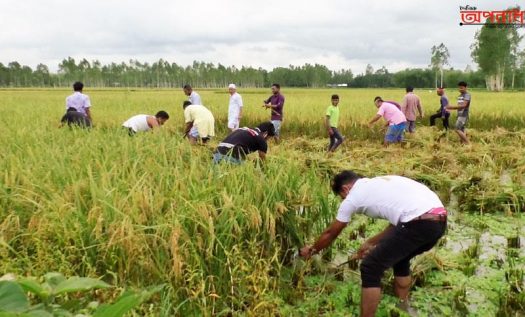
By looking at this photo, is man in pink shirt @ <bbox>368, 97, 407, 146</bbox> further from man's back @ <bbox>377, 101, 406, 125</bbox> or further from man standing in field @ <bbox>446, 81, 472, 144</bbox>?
man standing in field @ <bbox>446, 81, 472, 144</bbox>

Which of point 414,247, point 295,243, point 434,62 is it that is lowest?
point 295,243

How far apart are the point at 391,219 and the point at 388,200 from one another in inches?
5.3

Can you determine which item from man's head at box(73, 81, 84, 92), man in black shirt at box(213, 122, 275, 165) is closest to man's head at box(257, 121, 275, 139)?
man in black shirt at box(213, 122, 275, 165)

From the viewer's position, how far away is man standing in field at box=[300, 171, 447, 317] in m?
2.49

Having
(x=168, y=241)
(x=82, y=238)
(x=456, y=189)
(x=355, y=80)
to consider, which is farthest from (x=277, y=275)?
(x=355, y=80)

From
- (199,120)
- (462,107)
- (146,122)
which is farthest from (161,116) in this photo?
(462,107)

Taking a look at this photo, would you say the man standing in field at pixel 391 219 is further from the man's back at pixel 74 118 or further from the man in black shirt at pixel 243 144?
the man's back at pixel 74 118

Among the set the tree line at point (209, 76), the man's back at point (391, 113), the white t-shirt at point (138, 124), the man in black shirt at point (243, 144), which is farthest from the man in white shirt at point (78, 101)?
the tree line at point (209, 76)

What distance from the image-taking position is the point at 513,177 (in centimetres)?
565

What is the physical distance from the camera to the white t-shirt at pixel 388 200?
2.52 meters

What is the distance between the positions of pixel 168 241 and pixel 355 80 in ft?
292

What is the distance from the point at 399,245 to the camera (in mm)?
2500

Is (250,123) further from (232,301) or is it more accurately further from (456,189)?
(232,301)

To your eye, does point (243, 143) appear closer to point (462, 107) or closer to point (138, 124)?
point (138, 124)
